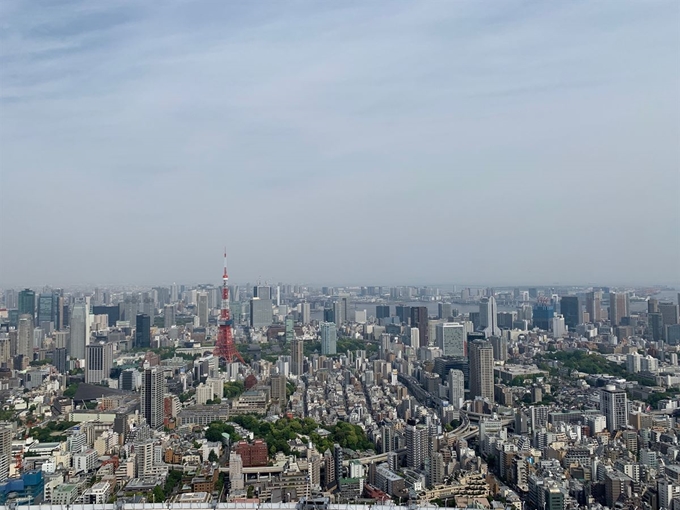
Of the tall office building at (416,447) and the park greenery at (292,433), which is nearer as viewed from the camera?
the tall office building at (416,447)

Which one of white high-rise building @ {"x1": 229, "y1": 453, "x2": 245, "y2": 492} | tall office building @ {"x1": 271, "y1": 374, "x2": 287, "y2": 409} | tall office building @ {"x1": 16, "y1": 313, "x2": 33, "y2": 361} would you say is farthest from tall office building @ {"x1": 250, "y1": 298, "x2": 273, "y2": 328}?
white high-rise building @ {"x1": 229, "y1": 453, "x2": 245, "y2": 492}

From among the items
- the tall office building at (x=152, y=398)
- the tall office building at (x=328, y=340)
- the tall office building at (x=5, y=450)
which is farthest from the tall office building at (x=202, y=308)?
the tall office building at (x=5, y=450)

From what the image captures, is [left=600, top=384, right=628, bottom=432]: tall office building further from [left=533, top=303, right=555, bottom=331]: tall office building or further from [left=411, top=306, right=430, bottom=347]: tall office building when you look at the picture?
[left=533, top=303, right=555, bottom=331]: tall office building

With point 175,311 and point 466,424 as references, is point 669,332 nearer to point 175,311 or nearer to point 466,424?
point 466,424

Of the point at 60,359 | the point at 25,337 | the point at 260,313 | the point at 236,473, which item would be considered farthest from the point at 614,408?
the point at 260,313

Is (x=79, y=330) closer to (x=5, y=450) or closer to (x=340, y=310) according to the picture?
(x=5, y=450)

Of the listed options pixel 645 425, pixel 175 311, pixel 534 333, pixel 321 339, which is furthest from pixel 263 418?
pixel 175 311

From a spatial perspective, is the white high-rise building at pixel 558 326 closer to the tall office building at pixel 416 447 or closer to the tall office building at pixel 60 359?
the tall office building at pixel 416 447
